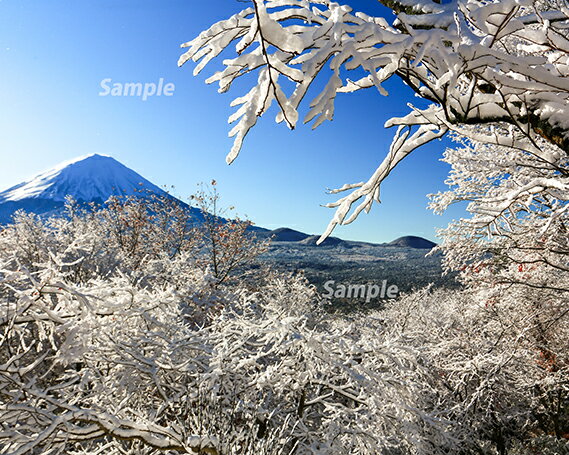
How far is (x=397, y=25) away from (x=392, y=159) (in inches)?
36.7

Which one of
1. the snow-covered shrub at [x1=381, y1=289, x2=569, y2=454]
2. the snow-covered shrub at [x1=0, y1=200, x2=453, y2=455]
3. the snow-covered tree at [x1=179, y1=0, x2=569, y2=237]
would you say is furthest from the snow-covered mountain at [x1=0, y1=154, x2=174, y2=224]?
the snow-covered tree at [x1=179, y1=0, x2=569, y2=237]

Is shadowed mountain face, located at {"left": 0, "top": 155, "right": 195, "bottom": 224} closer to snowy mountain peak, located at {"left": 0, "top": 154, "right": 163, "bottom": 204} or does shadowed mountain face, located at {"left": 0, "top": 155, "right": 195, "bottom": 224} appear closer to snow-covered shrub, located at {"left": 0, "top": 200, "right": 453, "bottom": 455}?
snowy mountain peak, located at {"left": 0, "top": 154, "right": 163, "bottom": 204}

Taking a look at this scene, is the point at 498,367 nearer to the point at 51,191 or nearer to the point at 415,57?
the point at 415,57

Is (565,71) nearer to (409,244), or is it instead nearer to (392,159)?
(392,159)

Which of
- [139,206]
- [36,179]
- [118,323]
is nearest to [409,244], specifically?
[139,206]

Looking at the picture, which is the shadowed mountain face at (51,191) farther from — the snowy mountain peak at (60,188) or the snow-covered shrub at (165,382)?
the snow-covered shrub at (165,382)

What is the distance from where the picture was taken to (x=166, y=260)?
10617 mm

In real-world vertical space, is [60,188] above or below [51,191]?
above

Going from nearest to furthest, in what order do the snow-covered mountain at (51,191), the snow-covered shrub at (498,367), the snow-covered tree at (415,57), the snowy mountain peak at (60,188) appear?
the snow-covered tree at (415,57) → the snow-covered shrub at (498,367) → the snow-covered mountain at (51,191) → the snowy mountain peak at (60,188)

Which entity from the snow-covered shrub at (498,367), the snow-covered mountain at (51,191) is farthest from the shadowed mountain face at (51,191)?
the snow-covered shrub at (498,367)

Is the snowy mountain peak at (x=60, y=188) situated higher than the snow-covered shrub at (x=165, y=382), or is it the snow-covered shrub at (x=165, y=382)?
the snowy mountain peak at (x=60, y=188)

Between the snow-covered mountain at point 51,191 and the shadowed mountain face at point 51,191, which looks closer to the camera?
the shadowed mountain face at point 51,191

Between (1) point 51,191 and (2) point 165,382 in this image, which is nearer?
(2) point 165,382

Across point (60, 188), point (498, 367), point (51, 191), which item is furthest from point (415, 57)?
point (60, 188)
